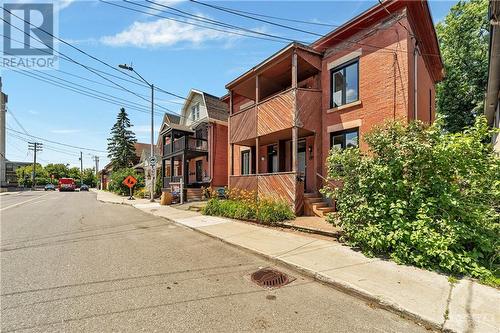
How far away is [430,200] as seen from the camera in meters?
5.43

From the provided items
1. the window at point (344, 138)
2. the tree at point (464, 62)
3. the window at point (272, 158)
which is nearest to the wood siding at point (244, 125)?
the window at point (272, 158)

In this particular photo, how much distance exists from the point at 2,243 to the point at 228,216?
23.8 feet

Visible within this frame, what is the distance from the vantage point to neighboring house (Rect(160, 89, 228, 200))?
21531 mm

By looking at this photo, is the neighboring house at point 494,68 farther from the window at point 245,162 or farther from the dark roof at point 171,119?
the dark roof at point 171,119

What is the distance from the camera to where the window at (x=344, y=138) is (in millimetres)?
10986

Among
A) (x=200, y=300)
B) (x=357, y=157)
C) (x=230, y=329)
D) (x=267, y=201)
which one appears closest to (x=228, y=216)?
(x=267, y=201)

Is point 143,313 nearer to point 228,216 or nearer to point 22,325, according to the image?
point 22,325

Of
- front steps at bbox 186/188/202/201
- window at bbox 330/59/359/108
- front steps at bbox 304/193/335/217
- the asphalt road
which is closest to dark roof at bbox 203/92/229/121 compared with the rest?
front steps at bbox 186/188/202/201

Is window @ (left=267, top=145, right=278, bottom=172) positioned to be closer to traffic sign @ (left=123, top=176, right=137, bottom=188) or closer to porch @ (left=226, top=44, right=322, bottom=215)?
porch @ (left=226, top=44, right=322, bottom=215)

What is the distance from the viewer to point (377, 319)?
3.57m

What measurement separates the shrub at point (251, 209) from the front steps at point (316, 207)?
91 centimetres

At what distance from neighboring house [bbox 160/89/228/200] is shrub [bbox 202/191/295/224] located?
8.19m

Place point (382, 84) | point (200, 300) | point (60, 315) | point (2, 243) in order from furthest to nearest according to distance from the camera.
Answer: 1. point (382, 84)
2. point (2, 243)
3. point (200, 300)
4. point (60, 315)

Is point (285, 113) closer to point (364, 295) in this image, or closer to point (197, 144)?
point (364, 295)
